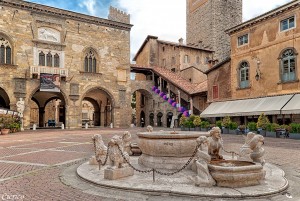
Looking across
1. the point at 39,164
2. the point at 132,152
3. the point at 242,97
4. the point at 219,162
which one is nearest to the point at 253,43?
the point at 242,97

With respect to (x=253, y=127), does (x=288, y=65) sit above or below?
above

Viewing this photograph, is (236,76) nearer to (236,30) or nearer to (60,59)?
A: (236,30)

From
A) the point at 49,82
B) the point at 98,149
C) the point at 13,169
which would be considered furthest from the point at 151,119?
the point at 13,169

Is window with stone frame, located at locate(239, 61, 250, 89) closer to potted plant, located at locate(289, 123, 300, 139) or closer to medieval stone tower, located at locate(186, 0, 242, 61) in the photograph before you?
potted plant, located at locate(289, 123, 300, 139)

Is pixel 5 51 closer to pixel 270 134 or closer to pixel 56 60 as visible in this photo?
pixel 56 60

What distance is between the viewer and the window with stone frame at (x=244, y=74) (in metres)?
23.4

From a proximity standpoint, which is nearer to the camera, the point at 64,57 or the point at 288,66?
the point at 288,66

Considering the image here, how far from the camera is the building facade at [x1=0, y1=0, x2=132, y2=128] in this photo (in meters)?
26.6

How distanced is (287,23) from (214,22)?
2271cm

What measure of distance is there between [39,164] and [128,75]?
84.4 ft

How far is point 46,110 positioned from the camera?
46969mm

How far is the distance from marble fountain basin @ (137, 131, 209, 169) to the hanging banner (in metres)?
23.4

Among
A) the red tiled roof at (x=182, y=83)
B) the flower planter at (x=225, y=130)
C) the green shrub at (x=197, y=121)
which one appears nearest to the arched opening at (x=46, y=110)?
the red tiled roof at (x=182, y=83)

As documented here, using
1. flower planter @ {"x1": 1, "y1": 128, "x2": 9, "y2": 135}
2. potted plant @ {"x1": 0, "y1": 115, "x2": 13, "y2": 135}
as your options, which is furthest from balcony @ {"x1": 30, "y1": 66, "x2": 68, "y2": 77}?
flower planter @ {"x1": 1, "y1": 128, "x2": 9, "y2": 135}
